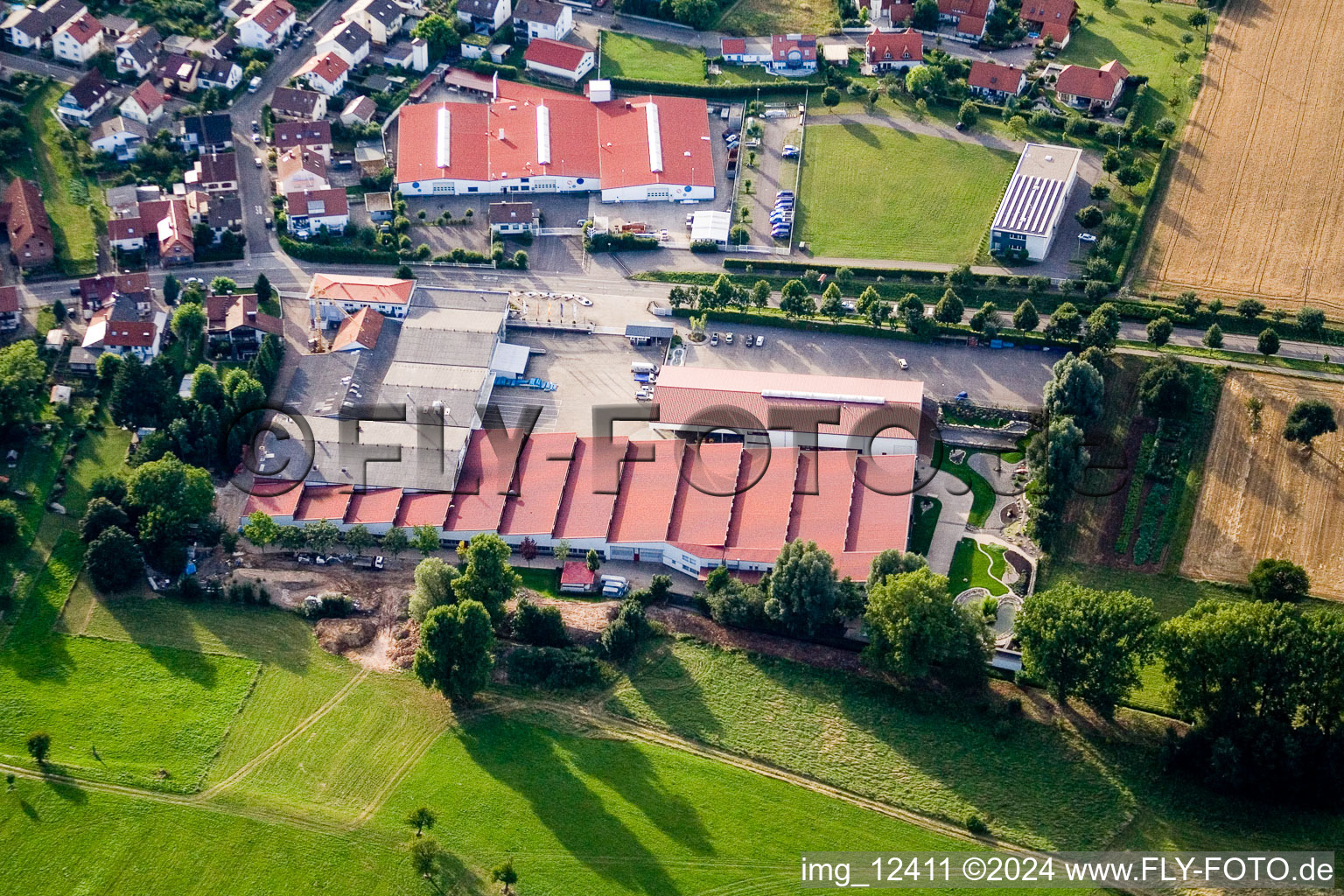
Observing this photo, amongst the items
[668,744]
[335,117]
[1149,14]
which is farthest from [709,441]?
[1149,14]

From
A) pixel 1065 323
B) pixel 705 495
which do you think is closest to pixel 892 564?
pixel 705 495

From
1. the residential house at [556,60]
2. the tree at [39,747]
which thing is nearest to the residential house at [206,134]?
the residential house at [556,60]

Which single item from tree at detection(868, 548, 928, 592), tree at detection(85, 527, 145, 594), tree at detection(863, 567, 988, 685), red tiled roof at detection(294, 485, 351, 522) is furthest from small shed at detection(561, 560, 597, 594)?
tree at detection(85, 527, 145, 594)

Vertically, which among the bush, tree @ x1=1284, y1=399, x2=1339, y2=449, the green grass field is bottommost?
the bush

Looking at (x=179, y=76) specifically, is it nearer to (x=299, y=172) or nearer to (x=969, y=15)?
(x=299, y=172)

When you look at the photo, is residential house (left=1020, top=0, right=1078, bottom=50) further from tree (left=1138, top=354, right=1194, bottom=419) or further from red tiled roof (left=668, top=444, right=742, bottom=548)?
red tiled roof (left=668, top=444, right=742, bottom=548)
